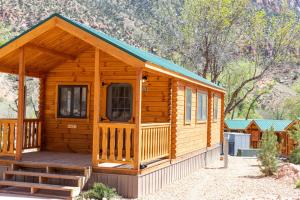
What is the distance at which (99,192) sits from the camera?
29.0 ft

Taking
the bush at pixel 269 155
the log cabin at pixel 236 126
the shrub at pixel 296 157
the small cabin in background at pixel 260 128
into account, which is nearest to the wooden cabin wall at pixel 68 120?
the bush at pixel 269 155

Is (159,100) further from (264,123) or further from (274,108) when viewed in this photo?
(274,108)

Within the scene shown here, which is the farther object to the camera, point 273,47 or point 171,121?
point 273,47

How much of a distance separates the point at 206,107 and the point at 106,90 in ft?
17.2

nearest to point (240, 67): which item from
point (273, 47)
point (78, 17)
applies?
point (273, 47)

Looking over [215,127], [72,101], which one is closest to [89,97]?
[72,101]

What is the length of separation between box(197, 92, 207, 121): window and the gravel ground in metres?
2.02

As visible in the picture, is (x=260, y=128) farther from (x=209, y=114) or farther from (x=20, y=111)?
(x=20, y=111)

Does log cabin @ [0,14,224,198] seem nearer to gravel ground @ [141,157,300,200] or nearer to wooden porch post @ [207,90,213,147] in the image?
gravel ground @ [141,157,300,200]

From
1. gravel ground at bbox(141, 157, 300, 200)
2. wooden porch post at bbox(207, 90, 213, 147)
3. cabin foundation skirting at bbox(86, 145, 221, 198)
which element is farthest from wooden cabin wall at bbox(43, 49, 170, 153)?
wooden porch post at bbox(207, 90, 213, 147)

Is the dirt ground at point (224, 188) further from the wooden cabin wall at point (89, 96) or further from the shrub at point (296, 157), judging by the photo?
the shrub at point (296, 157)

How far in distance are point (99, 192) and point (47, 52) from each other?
4.14 m

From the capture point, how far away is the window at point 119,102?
39.6 feet

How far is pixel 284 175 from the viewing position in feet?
44.6
